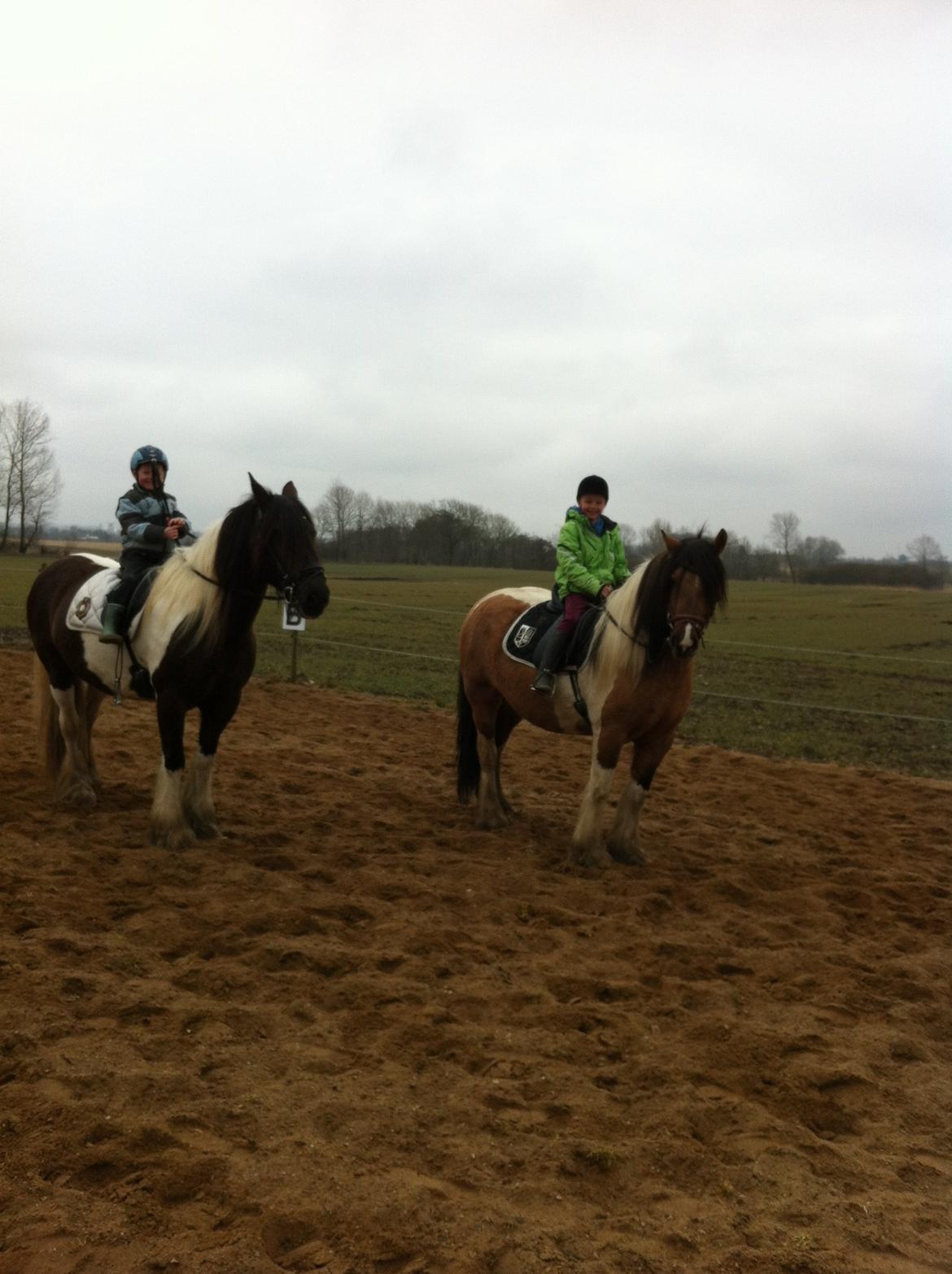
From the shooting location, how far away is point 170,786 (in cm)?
554

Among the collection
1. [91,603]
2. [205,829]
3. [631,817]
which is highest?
[91,603]

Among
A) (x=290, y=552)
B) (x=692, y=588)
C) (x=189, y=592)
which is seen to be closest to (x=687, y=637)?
(x=692, y=588)

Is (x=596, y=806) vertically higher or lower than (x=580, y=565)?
lower

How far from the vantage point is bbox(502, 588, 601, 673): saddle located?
5.97 meters

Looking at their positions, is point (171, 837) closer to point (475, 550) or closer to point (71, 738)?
point (71, 738)

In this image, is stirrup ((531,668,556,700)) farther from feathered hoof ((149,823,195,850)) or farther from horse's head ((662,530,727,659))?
feathered hoof ((149,823,195,850))

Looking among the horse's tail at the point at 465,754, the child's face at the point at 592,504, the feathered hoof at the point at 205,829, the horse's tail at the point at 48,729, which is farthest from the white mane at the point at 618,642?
the horse's tail at the point at 48,729

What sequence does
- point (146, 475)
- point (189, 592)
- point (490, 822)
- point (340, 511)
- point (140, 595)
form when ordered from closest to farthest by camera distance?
point (189, 592) → point (140, 595) → point (146, 475) → point (490, 822) → point (340, 511)

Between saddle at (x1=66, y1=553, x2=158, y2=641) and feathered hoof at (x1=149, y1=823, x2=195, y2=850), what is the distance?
1212 mm

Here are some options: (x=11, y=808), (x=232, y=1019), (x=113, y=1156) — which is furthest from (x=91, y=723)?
(x=113, y=1156)

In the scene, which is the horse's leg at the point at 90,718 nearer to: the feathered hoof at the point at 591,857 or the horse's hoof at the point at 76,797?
the horse's hoof at the point at 76,797

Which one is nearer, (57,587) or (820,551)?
(57,587)

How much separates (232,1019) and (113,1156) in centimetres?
88

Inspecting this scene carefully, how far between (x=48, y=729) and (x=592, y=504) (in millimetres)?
4123
